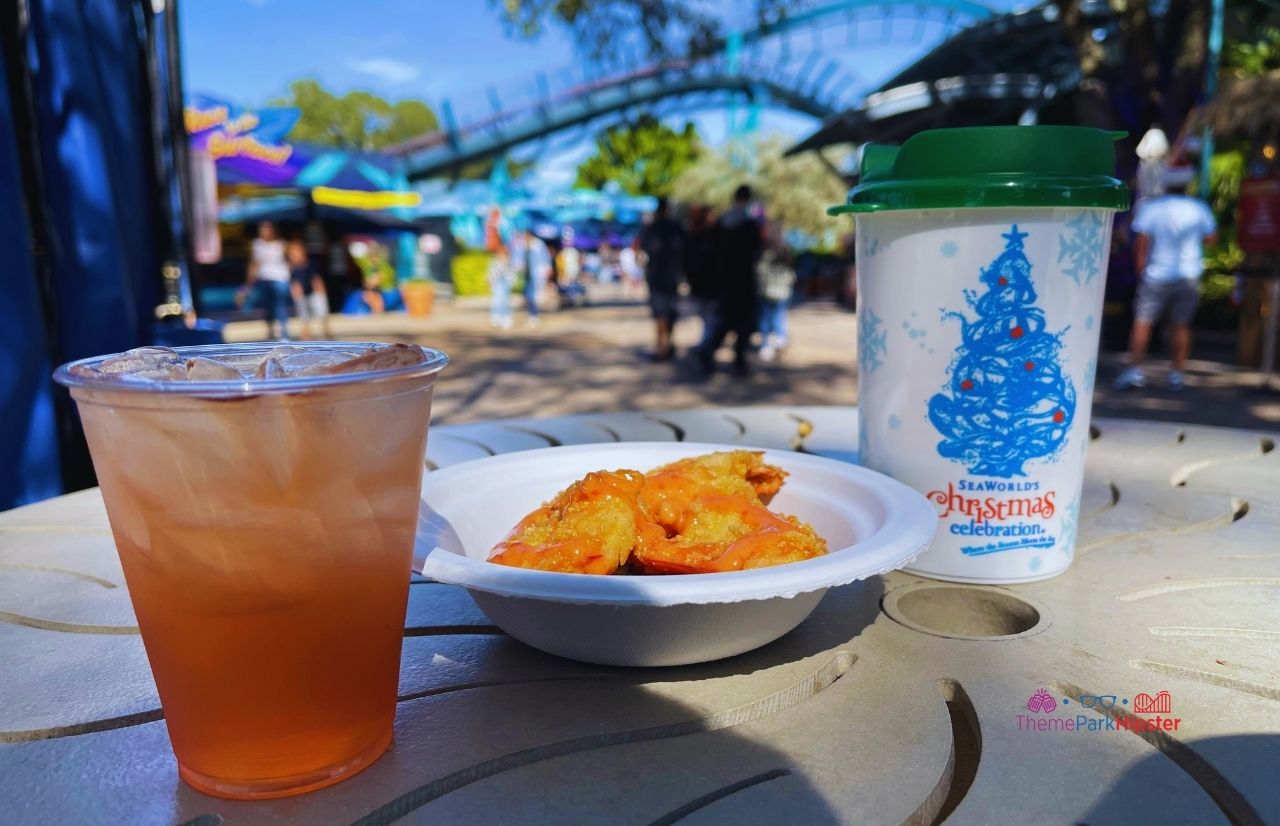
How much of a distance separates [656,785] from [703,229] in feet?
24.6

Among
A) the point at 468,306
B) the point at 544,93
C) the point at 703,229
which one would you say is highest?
the point at 544,93

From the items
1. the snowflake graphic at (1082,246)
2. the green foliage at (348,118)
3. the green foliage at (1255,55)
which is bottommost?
the snowflake graphic at (1082,246)

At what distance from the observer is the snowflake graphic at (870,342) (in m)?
0.90

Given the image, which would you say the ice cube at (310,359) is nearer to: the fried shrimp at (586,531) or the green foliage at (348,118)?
the fried shrimp at (586,531)

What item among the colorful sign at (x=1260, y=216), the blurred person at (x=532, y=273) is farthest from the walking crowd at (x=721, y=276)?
the blurred person at (x=532, y=273)

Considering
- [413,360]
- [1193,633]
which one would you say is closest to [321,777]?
[413,360]

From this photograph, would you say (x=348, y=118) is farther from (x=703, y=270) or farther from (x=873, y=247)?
(x=873, y=247)

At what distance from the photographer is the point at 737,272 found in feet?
23.6

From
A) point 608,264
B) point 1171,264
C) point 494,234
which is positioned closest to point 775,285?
point 1171,264

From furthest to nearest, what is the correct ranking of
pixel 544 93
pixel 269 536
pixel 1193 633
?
1. pixel 544 93
2. pixel 1193 633
3. pixel 269 536

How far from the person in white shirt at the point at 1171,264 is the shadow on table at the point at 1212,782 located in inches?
245

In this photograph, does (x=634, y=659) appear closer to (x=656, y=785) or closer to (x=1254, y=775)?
(x=656, y=785)

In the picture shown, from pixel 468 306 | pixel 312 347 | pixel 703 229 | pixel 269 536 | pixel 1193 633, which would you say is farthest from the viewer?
pixel 468 306

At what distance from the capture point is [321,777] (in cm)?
53
